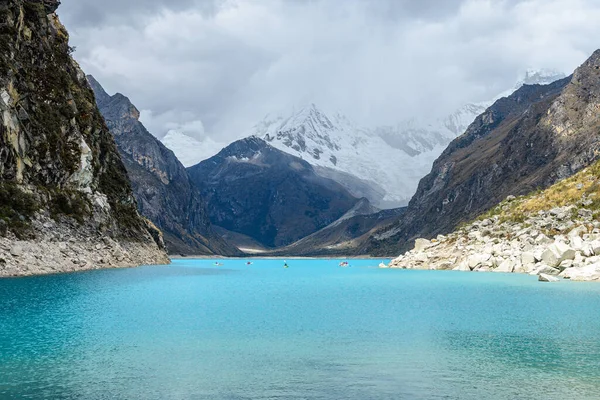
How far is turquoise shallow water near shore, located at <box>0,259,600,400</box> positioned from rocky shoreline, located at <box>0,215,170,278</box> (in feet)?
77.6

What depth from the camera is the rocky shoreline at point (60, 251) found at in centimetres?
7662

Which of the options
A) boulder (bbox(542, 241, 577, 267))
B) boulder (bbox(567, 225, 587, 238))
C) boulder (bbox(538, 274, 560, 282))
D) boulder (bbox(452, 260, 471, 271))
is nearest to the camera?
boulder (bbox(538, 274, 560, 282))

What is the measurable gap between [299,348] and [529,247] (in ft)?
244

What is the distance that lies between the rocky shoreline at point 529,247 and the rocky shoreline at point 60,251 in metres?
64.3

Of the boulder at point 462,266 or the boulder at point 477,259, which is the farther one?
the boulder at point 462,266

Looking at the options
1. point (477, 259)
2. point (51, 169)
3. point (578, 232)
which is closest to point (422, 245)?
point (477, 259)

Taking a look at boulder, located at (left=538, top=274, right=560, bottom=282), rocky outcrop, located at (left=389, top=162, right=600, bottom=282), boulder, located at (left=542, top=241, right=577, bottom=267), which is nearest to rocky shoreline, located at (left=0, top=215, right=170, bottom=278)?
rocky outcrop, located at (left=389, top=162, right=600, bottom=282)

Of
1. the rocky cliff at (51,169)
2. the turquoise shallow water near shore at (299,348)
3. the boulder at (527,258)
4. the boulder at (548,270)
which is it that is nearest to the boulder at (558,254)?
Answer: the boulder at (548,270)

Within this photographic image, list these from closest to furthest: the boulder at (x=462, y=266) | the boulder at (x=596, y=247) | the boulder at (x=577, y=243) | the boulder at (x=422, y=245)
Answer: the boulder at (x=596, y=247), the boulder at (x=577, y=243), the boulder at (x=462, y=266), the boulder at (x=422, y=245)

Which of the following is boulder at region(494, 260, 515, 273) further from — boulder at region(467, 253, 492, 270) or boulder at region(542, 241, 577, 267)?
boulder at region(542, 241, 577, 267)

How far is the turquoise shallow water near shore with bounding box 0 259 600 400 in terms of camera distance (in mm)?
22516

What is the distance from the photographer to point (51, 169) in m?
103

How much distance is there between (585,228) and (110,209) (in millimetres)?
92341

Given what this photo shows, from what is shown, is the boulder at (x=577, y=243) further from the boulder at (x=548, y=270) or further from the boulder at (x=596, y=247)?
the boulder at (x=548, y=270)
